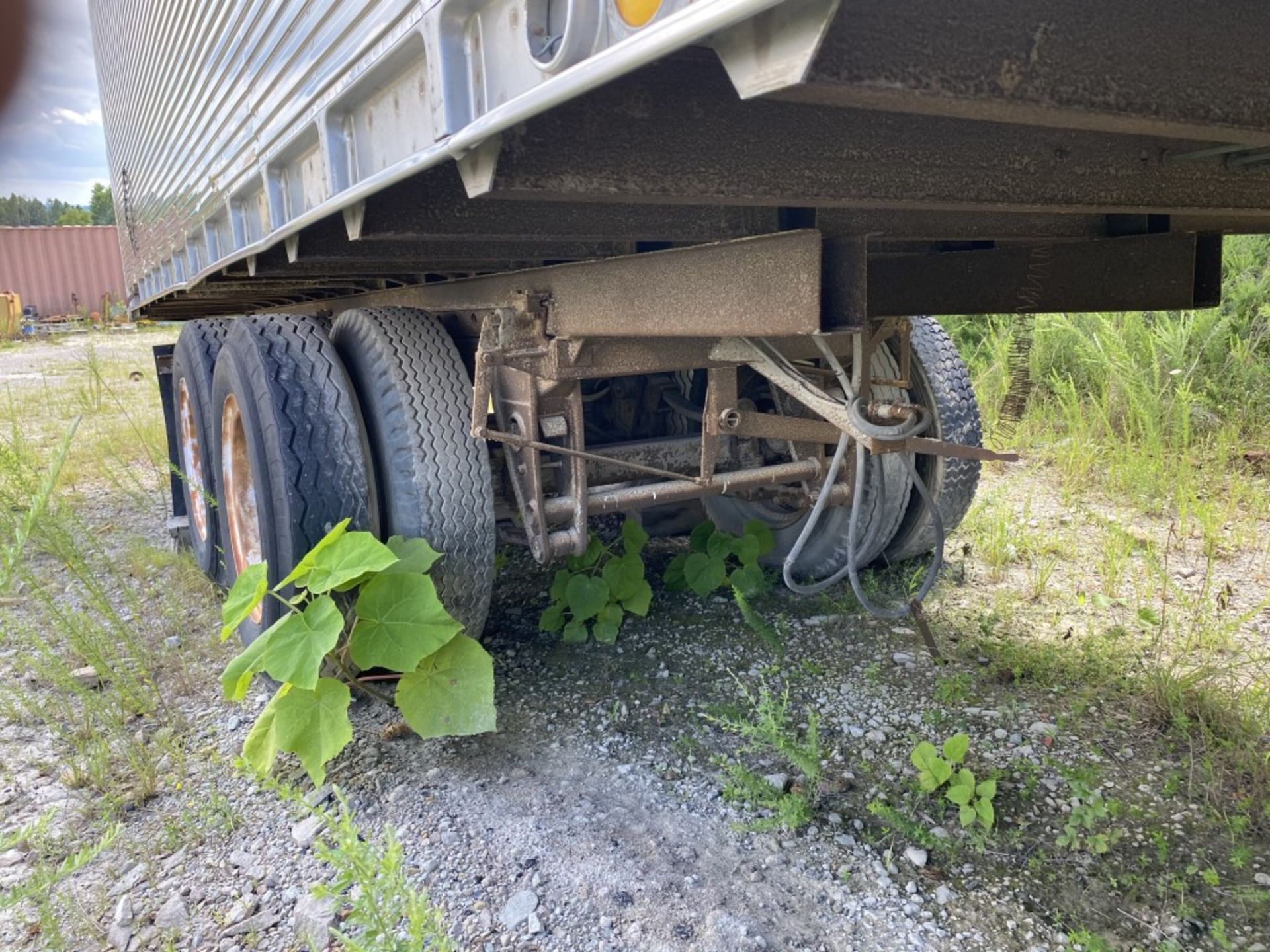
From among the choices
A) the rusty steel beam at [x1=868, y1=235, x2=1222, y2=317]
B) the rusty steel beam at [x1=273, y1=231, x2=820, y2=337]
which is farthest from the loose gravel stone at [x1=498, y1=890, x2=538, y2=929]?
the rusty steel beam at [x1=868, y1=235, x2=1222, y2=317]

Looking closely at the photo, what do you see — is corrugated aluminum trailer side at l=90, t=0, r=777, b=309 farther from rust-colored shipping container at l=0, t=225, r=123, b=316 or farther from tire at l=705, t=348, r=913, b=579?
rust-colored shipping container at l=0, t=225, r=123, b=316

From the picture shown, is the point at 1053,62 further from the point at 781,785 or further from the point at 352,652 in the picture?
the point at 352,652

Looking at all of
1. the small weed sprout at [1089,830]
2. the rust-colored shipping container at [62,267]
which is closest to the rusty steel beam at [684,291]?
the small weed sprout at [1089,830]

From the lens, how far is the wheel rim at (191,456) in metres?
3.97

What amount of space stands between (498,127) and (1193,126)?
93 centimetres

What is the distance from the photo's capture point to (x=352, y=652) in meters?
2.42

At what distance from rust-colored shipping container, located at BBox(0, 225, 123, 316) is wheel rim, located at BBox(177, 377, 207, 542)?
2499 centimetres

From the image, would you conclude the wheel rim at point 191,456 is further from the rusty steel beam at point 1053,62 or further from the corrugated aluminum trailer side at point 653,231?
the rusty steel beam at point 1053,62

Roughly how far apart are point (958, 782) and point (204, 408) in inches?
122

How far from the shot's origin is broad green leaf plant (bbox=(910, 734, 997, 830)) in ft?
7.07

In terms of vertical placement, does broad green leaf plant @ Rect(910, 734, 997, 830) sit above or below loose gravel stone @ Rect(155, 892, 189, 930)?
above

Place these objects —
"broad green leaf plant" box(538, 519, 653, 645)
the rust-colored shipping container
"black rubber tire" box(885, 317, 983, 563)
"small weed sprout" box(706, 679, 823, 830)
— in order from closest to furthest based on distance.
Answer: "small weed sprout" box(706, 679, 823, 830), "broad green leaf plant" box(538, 519, 653, 645), "black rubber tire" box(885, 317, 983, 563), the rust-colored shipping container

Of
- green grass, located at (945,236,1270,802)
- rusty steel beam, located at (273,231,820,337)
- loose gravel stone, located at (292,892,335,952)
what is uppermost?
rusty steel beam, located at (273,231,820,337)

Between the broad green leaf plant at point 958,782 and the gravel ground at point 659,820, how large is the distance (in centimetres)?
6
